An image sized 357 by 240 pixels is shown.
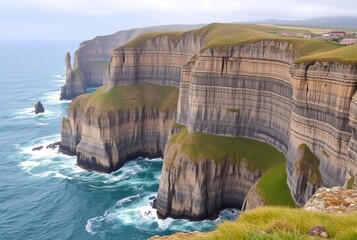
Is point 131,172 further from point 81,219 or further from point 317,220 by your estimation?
point 317,220

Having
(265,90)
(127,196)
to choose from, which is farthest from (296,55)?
(127,196)

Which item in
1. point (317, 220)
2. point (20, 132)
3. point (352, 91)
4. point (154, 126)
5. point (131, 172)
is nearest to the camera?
point (317, 220)

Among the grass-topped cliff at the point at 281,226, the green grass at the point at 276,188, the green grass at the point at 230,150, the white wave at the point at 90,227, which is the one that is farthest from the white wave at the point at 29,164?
the grass-topped cliff at the point at 281,226

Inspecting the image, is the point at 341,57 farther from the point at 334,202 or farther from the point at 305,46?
the point at 334,202

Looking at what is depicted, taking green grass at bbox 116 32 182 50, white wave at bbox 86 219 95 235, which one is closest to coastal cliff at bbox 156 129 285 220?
white wave at bbox 86 219 95 235

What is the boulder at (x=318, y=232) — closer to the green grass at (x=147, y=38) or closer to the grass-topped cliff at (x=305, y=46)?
the grass-topped cliff at (x=305, y=46)

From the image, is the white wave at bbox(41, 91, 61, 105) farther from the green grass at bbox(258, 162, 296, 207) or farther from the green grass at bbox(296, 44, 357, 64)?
the green grass at bbox(296, 44, 357, 64)
